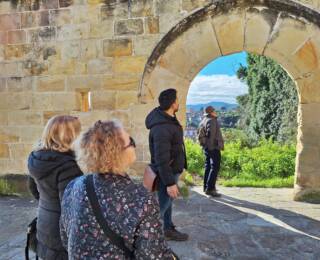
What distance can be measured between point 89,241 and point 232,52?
391 cm

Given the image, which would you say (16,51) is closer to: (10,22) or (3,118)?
(10,22)

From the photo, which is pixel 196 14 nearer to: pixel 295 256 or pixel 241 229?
pixel 241 229

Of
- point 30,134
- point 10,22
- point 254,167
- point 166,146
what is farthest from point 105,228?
point 254,167

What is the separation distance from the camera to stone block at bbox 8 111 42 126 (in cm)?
549

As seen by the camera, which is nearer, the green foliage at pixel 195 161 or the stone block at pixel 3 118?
the stone block at pixel 3 118

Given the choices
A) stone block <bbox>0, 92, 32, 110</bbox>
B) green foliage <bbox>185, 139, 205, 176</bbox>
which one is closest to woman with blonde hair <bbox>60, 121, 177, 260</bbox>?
stone block <bbox>0, 92, 32, 110</bbox>

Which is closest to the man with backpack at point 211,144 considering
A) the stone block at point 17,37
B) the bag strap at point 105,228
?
the stone block at point 17,37

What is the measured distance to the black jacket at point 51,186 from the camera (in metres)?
2.06

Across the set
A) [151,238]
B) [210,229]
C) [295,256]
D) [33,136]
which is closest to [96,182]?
[151,238]

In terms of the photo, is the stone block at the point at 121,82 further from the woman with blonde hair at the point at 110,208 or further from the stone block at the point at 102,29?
the woman with blonde hair at the point at 110,208

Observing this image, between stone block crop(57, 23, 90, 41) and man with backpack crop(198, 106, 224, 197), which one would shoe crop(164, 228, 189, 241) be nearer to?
man with backpack crop(198, 106, 224, 197)

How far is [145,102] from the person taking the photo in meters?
5.06

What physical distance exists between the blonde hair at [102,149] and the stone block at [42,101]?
13.1 ft

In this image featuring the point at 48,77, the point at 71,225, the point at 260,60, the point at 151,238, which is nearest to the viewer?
the point at 151,238
